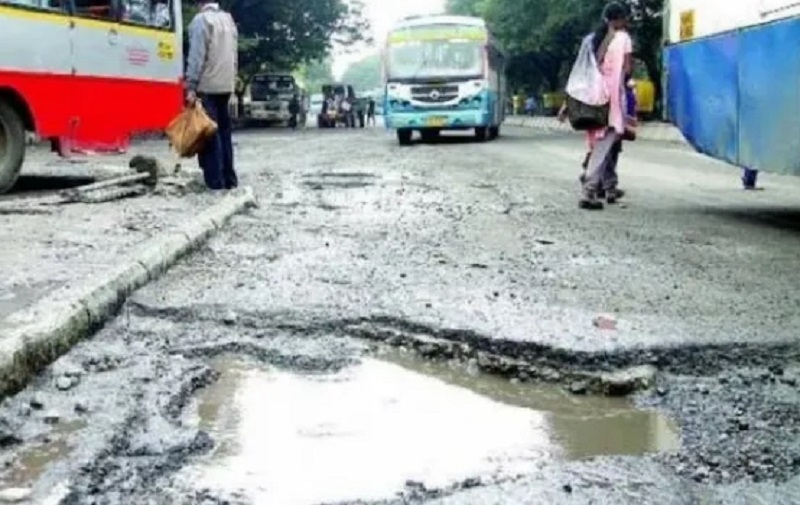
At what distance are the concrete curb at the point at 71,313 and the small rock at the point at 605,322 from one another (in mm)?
2135

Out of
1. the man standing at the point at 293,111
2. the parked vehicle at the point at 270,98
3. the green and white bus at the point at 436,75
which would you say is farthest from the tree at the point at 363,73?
the green and white bus at the point at 436,75

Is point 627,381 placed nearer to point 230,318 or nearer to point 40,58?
point 230,318

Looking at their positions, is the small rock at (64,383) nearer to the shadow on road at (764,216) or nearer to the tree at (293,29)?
the shadow on road at (764,216)

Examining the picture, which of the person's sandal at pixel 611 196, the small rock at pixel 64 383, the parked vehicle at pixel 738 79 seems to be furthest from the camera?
the person's sandal at pixel 611 196

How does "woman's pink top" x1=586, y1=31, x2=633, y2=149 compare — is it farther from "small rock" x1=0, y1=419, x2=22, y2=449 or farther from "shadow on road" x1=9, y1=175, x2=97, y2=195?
"small rock" x1=0, y1=419, x2=22, y2=449

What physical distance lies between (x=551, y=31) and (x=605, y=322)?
36251 mm

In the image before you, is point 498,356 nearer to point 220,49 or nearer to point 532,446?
point 532,446

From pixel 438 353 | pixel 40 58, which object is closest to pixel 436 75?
pixel 40 58

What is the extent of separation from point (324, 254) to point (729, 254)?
8.33 feet

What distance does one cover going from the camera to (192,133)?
31.1 feet

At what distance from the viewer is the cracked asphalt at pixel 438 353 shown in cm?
281

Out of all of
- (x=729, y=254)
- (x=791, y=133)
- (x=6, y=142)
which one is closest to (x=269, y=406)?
(x=729, y=254)

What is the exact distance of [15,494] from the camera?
268 cm

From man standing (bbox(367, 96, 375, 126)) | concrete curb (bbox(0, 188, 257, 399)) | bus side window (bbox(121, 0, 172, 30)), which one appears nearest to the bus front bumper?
bus side window (bbox(121, 0, 172, 30))
